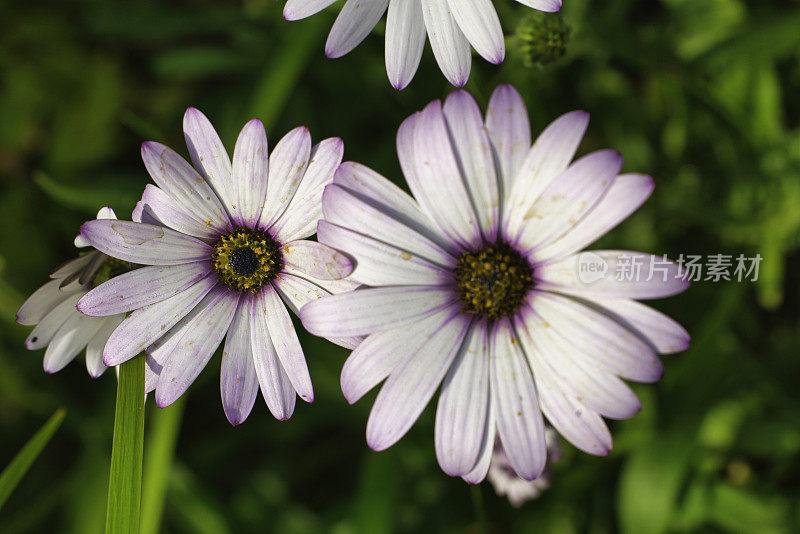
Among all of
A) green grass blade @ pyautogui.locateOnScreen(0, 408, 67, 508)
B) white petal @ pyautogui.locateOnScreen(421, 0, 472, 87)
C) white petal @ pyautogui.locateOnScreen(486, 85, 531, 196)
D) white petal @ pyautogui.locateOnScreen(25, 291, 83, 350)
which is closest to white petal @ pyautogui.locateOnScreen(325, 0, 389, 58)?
white petal @ pyautogui.locateOnScreen(421, 0, 472, 87)

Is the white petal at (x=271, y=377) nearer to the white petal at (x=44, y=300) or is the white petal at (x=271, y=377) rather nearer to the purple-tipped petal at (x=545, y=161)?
the white petal at (x=44, y=300)

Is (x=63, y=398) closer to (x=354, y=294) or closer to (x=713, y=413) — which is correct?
(x=354, y=294)

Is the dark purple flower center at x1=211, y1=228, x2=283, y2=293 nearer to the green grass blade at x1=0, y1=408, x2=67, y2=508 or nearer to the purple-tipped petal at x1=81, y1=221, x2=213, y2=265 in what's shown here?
the purple-tipped petal at x1=81, y1=221, x2=213, y2=265

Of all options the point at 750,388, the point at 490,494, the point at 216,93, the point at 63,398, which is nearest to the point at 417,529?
the point at 490,494

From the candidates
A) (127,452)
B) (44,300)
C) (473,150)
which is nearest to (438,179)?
(473,150)

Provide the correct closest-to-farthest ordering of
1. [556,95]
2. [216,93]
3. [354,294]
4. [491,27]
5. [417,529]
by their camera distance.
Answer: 1. [354,294]
2. [491,27]
3. [417,529]
4. [556,95]
5. [216,93]

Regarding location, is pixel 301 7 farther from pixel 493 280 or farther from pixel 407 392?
pixel 407 392
